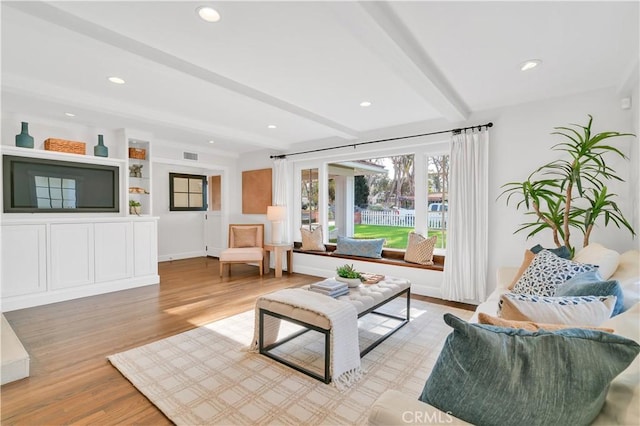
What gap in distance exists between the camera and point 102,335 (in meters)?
2.92

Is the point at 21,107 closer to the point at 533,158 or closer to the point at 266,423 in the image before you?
the point at 266,423

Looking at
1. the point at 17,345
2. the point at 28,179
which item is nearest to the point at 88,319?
the point at 17,345

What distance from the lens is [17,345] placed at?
7.77ft

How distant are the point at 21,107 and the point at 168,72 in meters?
2.48

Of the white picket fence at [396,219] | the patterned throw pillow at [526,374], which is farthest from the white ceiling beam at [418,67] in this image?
the patterned throw pillow at [526,374]

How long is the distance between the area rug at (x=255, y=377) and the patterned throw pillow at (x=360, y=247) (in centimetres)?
183

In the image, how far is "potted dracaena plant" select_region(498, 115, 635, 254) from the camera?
269 centimetres

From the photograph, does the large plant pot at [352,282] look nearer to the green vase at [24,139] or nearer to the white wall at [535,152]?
the white wall at [535,152]

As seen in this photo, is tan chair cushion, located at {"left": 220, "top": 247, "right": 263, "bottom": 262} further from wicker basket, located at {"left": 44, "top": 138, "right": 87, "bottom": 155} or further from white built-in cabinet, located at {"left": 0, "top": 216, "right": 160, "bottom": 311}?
wicker basket, located at {"left": 44, "top": 138, "right": 87, "bottom": 155}

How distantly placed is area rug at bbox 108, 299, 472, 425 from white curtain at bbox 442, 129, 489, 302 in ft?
3.26

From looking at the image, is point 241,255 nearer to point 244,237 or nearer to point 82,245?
point 244,237

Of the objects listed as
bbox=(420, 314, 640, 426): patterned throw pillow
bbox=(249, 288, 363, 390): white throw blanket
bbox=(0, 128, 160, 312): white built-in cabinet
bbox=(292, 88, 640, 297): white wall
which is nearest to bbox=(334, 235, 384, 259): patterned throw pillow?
bbox=(292, 88, 640, 297): white wall

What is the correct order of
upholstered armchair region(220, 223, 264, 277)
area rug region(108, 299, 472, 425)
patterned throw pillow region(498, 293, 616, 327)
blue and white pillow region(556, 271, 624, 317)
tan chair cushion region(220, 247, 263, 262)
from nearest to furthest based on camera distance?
patterned throw pillow region(498, 293, 616, 327), blue and white pillow region(556, 271, 624, 317), area rug region(108, 299, 472, 425), tan chair cushion region(220, 247, 263, 262), upholstered armchair region(220, 223, 264, 277)

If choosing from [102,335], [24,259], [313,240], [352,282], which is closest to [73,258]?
[24,259]
